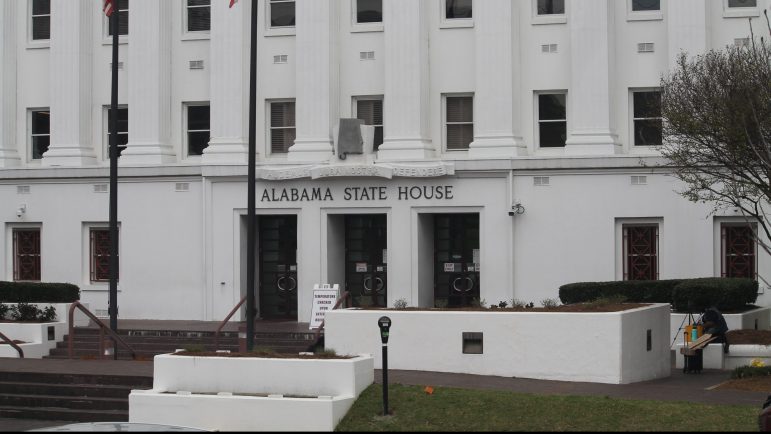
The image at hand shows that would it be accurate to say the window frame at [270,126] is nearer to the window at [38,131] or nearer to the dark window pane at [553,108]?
the dark window pane at [553,108]

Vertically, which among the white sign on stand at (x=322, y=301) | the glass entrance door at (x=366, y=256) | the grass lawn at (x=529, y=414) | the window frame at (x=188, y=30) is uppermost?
the window frame at (x=188, y=30)

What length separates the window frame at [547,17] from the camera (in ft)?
115

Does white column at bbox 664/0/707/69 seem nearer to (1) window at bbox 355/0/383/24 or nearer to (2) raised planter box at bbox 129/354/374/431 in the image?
(1) window at bbox 355/0/383/24

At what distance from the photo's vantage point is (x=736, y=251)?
3328 centimetres

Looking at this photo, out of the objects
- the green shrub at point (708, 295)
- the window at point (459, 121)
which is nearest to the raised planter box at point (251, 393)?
the green shrub at point (708, 295)

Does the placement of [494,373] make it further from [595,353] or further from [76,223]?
[76,223]

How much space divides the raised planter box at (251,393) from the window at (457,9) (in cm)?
1638

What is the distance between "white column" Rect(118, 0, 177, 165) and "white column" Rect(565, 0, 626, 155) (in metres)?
11.3

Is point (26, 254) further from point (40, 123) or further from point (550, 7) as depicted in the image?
point (550, 7)

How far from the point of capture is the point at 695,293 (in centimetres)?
3000

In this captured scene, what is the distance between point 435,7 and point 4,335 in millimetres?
13976

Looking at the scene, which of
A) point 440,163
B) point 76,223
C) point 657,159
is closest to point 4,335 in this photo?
point 76,223

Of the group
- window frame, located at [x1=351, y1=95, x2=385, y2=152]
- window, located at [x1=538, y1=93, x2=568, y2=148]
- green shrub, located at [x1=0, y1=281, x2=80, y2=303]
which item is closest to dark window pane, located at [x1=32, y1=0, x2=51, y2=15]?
green shrub, located at [x1=0, y1=281, x2=80, y2=303]

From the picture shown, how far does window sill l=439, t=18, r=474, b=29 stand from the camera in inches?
1399
